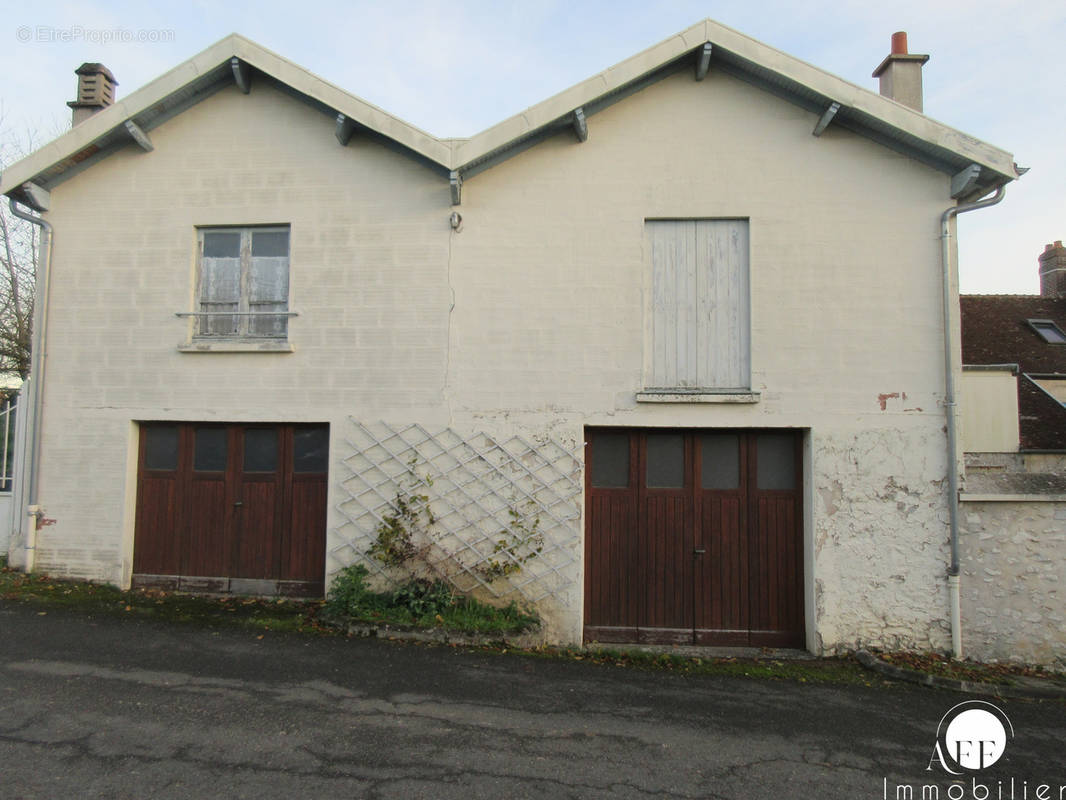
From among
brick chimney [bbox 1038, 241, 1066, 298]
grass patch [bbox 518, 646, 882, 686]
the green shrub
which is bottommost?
grass patch [bbox 518, 646, 882, 686]

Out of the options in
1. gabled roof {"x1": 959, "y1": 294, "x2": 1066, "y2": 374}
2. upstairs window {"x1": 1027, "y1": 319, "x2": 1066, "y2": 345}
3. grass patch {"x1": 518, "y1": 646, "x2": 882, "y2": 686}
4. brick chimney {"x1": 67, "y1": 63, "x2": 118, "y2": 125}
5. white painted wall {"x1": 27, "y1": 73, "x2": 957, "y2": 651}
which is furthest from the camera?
upstairs window {"x1": 1027, "y1": 319, "x2": 1066, "y2": 345}

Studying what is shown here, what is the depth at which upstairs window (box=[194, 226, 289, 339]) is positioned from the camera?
321 inches

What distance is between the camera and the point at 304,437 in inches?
318

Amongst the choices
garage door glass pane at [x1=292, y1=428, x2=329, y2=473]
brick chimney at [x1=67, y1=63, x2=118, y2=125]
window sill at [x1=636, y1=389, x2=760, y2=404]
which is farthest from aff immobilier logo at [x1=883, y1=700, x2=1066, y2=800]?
brick chimney at [x1=67, y1=63, x2=118, y2=125]

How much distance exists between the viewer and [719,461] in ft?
25.2

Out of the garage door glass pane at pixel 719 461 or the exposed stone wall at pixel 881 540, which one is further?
the garage door glass pane at pixel 719 461

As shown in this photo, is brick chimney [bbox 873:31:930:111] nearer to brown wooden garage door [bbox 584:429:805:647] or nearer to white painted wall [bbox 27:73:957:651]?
white painted wall [bbox 27:73:957:651]

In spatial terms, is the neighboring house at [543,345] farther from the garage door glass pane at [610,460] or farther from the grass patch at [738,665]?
the grass patch at [738,665]

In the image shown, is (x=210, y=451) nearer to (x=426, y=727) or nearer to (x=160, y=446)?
(x=160, y=446)

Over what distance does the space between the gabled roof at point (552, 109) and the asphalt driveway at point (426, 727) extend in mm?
5128

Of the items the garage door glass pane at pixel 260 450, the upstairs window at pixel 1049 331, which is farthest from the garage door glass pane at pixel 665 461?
the upstairs window at pixel 1049 331

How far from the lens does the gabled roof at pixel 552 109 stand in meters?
7.18

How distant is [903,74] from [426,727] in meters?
8.42

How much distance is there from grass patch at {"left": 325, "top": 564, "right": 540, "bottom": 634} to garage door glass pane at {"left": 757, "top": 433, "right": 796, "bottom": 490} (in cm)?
295
